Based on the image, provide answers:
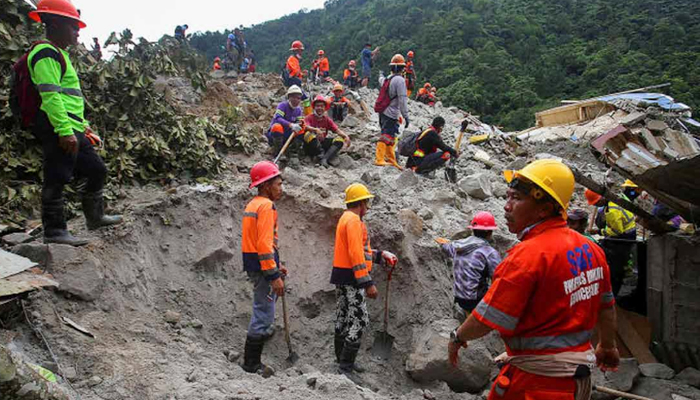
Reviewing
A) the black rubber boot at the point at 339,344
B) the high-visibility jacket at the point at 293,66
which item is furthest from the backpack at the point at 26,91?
the high-visibility jacket at the point at 293,66

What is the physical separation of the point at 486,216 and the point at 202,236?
3274mm

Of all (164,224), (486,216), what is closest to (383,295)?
(486,216)

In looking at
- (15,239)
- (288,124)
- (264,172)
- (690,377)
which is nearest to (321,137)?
(288,124)

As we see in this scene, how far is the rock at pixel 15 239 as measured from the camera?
3.83 metres

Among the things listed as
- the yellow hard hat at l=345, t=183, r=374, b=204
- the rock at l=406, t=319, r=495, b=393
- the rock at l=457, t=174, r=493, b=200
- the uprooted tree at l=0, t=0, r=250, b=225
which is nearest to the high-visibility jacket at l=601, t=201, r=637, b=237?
the rock at l=457, t=174, r=493, b=200

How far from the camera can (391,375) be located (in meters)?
4.89

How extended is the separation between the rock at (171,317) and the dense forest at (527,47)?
2926cm

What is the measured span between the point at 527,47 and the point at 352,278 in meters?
43.8

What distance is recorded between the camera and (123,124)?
593 centimetres

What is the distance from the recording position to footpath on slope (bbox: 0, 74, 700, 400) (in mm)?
3156

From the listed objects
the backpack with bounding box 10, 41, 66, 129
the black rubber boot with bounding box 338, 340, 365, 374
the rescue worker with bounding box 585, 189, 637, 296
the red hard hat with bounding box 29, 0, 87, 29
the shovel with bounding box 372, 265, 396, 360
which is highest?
the red hard hat with bounding box 29, 0, 87, 29

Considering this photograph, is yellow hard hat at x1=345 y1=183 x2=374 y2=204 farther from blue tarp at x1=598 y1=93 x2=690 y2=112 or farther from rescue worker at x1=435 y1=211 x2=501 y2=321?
blue tarp at x1=598 y1=93 x2=690 y2=112

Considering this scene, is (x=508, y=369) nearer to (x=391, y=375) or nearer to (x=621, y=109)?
(x=391, y=375)

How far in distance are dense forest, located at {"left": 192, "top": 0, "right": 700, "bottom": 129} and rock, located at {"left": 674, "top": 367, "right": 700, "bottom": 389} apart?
27500mm
